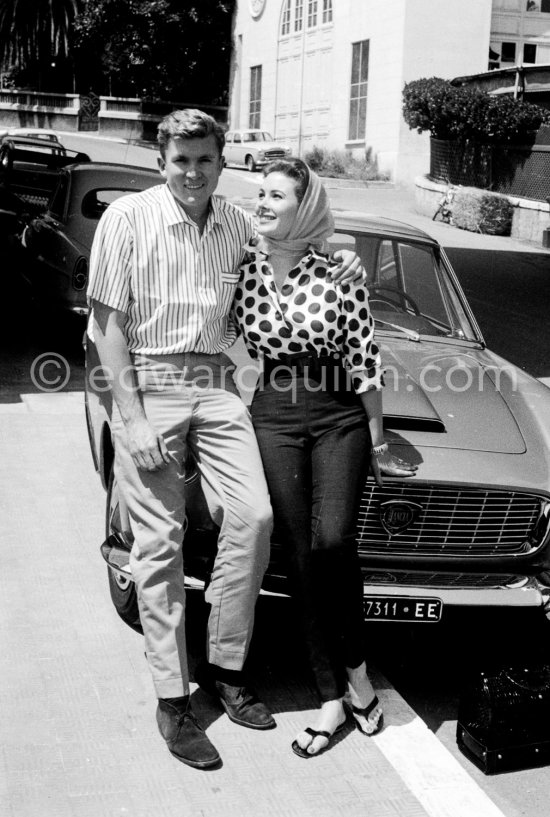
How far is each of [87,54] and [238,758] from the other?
192 feet

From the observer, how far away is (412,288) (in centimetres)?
602

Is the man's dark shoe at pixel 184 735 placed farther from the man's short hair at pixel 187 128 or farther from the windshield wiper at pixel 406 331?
the windshield wiper at pixel 406 331

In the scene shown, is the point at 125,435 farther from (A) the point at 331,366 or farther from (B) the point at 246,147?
(B) the point at 246,147

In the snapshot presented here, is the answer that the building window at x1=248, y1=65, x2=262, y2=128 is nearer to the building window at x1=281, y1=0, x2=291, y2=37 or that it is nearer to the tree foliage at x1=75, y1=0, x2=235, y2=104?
the building window at x1=281, y1=0, x2=291, y2=37

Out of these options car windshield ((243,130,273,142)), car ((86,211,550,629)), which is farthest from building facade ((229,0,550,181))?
car ((86,211,550,629))

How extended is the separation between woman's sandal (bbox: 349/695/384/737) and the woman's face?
5.54 ft

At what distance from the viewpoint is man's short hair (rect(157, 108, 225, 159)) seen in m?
3.68

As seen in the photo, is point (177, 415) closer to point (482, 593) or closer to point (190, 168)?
point (190, 168)

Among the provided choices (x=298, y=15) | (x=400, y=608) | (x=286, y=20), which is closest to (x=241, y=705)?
(x=400, y=608)

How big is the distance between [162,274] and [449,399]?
1.57m

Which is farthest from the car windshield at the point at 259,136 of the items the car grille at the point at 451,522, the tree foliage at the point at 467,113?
the car grille at the point at 451,522

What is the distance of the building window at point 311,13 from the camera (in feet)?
139

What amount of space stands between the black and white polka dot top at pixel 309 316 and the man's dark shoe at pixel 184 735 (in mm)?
1264


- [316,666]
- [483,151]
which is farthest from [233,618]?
[483,151]
